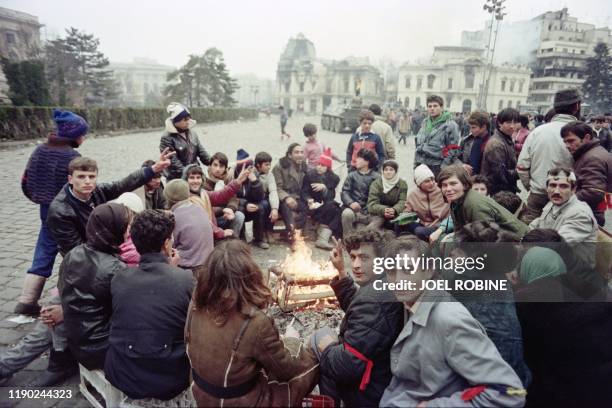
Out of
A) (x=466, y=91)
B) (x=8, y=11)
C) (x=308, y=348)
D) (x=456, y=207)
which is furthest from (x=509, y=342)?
(x=466, y=91)

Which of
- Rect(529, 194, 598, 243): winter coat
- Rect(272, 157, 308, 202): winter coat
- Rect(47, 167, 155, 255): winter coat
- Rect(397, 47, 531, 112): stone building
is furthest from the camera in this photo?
Rect(397, 47, 531, 112): stone building

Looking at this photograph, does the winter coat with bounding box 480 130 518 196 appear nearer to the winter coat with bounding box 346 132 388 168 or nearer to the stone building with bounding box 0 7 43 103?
the winter coat with bounding box 346 132 388 168

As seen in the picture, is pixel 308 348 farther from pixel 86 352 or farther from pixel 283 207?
pixel 283 207

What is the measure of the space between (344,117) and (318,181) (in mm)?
23117

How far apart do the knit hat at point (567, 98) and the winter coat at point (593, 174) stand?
0.83 meters

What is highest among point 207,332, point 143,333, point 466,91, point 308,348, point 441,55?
point 441,55

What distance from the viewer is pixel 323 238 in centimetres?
664

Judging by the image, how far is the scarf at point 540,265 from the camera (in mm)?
2680

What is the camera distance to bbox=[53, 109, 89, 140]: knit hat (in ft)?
13.5

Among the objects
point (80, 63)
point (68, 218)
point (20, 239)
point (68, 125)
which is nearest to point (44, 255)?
point (68, 218)

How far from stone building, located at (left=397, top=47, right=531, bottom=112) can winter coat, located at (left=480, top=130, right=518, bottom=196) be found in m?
73.1

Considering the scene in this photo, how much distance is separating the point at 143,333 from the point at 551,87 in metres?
84.5

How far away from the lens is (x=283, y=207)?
670 centimetres

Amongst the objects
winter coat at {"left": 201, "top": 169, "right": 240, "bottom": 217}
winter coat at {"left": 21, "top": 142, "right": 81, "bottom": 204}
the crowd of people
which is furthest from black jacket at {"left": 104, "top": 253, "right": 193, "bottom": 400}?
winter coat at {"left": 201, "top": 169, "right": 240, "bottom": 217}
